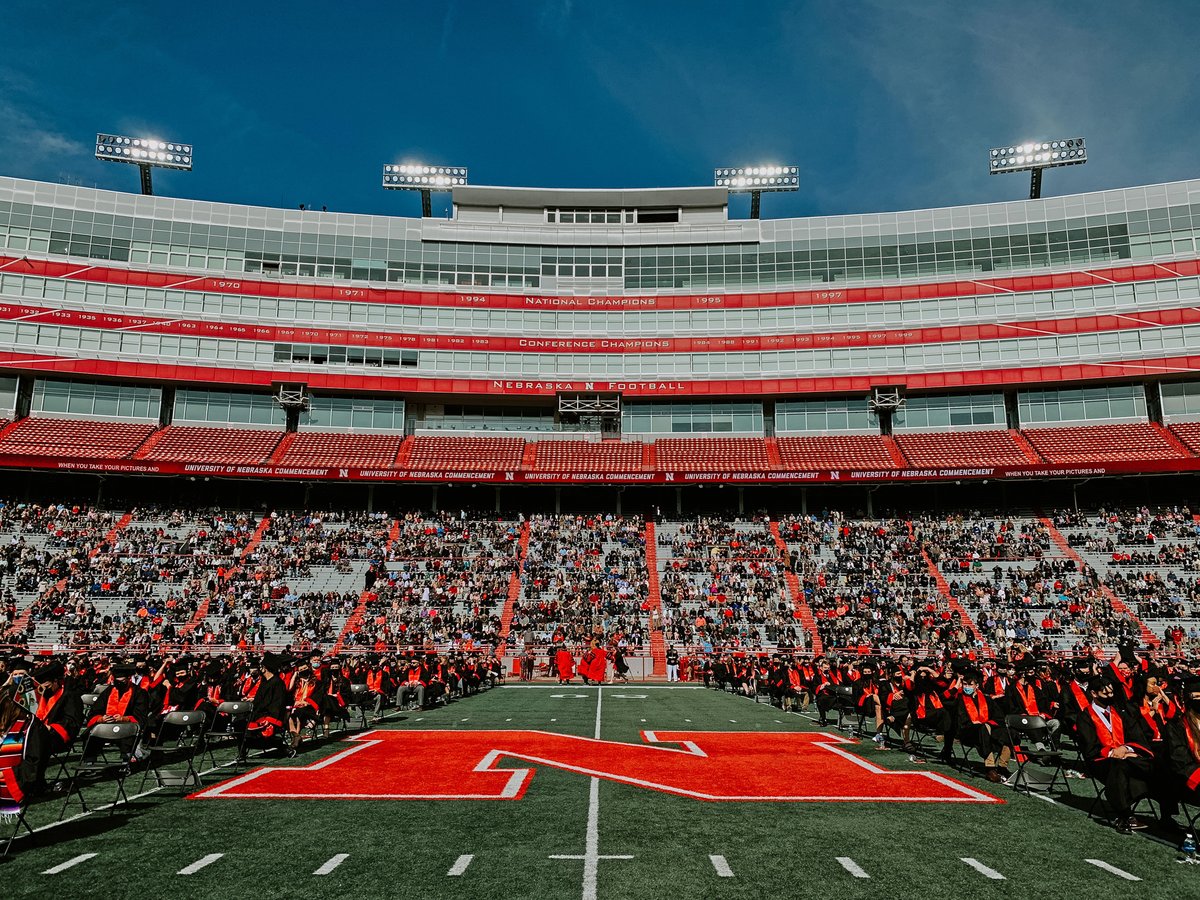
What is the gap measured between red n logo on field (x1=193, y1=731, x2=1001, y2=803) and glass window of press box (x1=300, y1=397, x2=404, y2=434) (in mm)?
39397

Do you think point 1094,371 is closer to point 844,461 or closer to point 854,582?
point 844,461

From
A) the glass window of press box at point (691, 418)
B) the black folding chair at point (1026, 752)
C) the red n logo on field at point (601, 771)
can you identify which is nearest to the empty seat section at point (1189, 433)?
A: the glass window of press box at point (691, 418)

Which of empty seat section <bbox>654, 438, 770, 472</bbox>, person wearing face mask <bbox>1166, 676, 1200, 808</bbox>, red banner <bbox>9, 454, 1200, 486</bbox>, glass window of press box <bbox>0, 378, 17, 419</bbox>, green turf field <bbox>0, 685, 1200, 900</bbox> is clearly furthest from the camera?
glass window of press box <bbox>0, 378, 17, 419</bbox>

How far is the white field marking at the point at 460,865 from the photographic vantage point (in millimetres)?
8289

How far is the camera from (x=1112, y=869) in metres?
8.80

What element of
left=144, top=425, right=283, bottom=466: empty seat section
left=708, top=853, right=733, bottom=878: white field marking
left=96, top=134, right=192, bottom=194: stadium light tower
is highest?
left=96, top=134, right=192, bottom=194: stadium light tower

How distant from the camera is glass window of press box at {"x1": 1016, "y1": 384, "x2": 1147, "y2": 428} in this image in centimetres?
5188

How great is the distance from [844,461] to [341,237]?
37108 mm

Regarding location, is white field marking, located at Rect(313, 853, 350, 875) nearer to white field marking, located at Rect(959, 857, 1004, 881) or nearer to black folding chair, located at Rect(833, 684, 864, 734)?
white field marking, located at Rect(959, 857, 1004, 881)

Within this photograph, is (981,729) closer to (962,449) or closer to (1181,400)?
(962,449)

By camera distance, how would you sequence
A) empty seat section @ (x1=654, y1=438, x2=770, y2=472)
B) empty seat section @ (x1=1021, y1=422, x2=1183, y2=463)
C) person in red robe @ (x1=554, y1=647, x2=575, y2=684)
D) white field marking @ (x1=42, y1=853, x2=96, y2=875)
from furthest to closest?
empty seat section @ (x1=654, y1=438, x2=770, y2=472), empty seat section @ (x1=1021, y1=422, x2=1183, y2=463), person in red robe @ (x1=554, y1=647, x2=575, y2=684), white field marking @ (x1=42, y1=853, x2=96, y2=875)

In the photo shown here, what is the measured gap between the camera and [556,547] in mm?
47062

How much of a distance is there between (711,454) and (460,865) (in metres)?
45.1

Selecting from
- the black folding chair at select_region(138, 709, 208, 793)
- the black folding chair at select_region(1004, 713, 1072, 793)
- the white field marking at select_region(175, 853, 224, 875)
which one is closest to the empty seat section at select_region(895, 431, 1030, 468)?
the black folding chair at select_region(1004, 713, 1072, 793)
